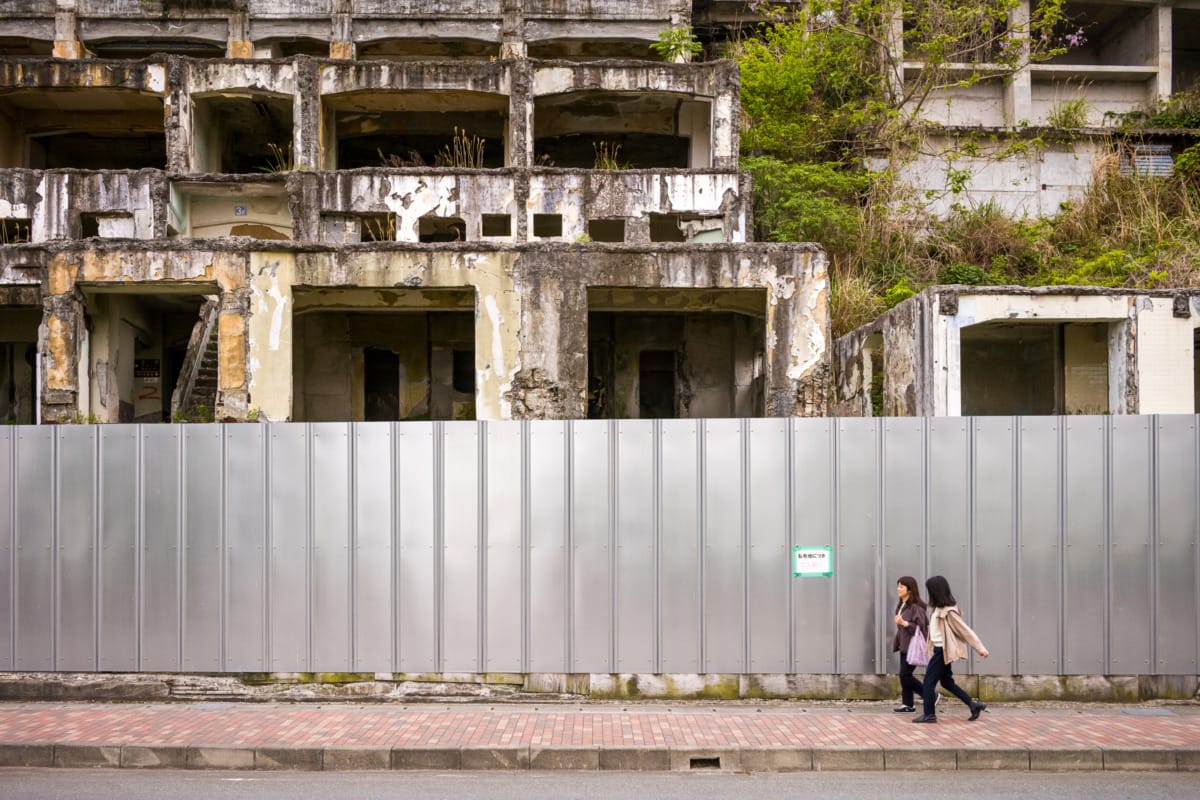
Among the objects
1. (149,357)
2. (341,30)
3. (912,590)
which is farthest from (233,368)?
(341,30)

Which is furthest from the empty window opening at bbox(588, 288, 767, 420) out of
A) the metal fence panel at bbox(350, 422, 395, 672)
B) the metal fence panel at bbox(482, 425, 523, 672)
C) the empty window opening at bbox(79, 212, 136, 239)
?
the metal fence panel at bbox(350, 422, 395, 672)

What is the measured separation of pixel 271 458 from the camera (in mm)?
7945

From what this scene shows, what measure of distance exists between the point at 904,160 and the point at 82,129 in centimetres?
2114

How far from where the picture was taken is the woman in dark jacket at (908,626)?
24.1 ft

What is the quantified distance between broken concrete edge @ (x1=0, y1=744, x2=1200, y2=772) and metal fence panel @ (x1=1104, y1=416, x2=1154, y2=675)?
1.37 meters

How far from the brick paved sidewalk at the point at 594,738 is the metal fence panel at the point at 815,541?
51 centimetres

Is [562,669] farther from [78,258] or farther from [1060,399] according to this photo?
[1060,399]

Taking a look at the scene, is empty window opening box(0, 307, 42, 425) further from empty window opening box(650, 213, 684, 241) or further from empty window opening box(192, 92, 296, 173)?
empty window opening box(650, 213, 684, 241)

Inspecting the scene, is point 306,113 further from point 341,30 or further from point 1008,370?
point 1008,370

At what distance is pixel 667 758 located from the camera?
6594 millimetres

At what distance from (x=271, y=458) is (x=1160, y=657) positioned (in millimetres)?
8099

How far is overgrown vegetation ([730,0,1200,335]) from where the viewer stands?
64.8 ft

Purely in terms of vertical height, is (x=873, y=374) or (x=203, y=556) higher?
(x=873, y=374)

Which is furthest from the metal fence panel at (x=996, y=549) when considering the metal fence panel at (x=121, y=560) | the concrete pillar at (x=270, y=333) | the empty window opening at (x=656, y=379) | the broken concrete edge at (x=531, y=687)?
the empty window opening at (x=656, y=379)
